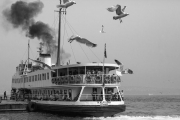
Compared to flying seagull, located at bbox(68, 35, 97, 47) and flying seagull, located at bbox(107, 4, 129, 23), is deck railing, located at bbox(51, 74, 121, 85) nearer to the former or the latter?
flying seagull, located at bbox(68, 35, 97, 47)

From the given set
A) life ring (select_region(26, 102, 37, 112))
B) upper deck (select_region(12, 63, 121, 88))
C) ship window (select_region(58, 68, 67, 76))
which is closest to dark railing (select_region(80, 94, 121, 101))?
upper deck (select_region(12, 63, 121, 88))

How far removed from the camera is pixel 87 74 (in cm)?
3256

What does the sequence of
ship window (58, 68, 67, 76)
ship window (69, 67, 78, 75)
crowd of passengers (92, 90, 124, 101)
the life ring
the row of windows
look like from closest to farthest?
crowd of passengers (92, 90, 124, 101) < ship window (69, 67, 78, 75) < ship window (58, 68, 67, 76) < the row of windows < the life ring

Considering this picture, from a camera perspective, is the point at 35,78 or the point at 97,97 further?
the point at 35,78

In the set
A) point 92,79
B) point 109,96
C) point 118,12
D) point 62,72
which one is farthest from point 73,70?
point 118,12

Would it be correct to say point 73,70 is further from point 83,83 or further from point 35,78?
point 35,78

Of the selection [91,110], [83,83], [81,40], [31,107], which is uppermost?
[81,40]

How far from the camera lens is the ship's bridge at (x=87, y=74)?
32.5 m

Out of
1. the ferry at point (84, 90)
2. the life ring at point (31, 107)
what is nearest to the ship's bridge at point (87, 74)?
the ferry at point (84, 90)

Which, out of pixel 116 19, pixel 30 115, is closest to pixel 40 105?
pixel 30 115

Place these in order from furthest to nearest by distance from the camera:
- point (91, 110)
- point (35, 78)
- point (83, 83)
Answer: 1. point (35, 78)
2. point (83, 83)
3. point (91, 110)

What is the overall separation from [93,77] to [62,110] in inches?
183

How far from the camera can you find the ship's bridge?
32500 millimetres

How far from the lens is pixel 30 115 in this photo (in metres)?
39.1
